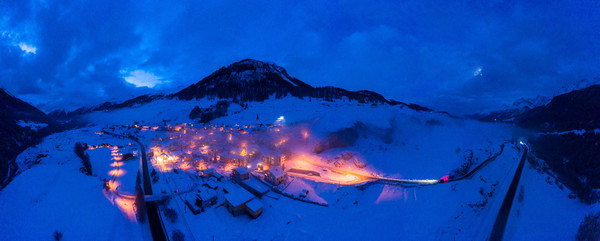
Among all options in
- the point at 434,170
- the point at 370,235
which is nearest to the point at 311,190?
the point at 370,235

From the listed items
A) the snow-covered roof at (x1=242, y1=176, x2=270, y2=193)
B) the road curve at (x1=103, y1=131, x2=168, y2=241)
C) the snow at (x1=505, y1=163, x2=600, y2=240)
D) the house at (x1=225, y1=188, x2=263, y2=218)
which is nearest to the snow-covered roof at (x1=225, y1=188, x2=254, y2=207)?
the house at (x1=225, y1=188, x2=263, y2=218)

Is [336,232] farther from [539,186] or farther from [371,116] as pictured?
[371,116]

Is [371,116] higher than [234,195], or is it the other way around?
[371,116]

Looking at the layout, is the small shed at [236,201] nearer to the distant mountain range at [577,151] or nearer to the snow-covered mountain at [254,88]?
the distant mountain range at [577,151]

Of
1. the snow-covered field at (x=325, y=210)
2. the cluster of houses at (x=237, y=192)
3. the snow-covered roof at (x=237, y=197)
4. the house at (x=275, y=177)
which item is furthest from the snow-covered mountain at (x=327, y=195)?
the snow-covered roof at (x=237, y=197)

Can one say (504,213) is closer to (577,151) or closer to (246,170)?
(246,170)

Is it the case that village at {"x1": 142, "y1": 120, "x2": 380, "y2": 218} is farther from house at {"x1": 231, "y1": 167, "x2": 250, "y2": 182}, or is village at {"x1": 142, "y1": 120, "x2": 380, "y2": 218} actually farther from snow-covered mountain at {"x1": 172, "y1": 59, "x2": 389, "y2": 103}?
snow-covered mountain at {"x1": 172, "y1": 59, "x2": 389, "y2": 103}
